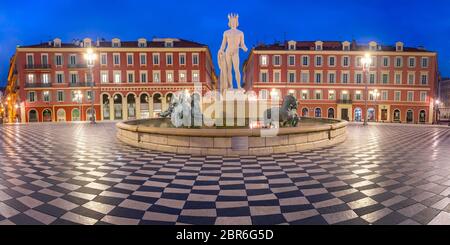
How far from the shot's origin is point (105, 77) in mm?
42688

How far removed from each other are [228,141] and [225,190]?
357 cm

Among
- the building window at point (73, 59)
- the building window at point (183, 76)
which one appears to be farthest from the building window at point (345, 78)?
the building window at point (73, 59)

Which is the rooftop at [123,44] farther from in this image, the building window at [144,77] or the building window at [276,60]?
the building window at [276,60]

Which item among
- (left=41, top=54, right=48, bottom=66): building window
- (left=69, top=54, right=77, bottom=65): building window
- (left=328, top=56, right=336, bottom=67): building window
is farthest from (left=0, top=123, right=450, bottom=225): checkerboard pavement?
(left=41, top=54, right=48, bottom=66): building window

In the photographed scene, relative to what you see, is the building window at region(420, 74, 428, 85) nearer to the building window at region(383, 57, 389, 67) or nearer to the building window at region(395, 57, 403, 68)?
the building window at region(395, 57, 403, 68)

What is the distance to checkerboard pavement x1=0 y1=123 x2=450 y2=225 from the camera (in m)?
3.65

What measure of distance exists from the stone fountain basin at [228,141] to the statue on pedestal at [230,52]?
4745 mm

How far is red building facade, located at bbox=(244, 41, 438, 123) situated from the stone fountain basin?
34.9 meters

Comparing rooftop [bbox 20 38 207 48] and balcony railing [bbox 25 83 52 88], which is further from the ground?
rooftop [bbox 20 38 207 48]

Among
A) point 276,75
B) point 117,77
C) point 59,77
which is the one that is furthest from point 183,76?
point 59,77
